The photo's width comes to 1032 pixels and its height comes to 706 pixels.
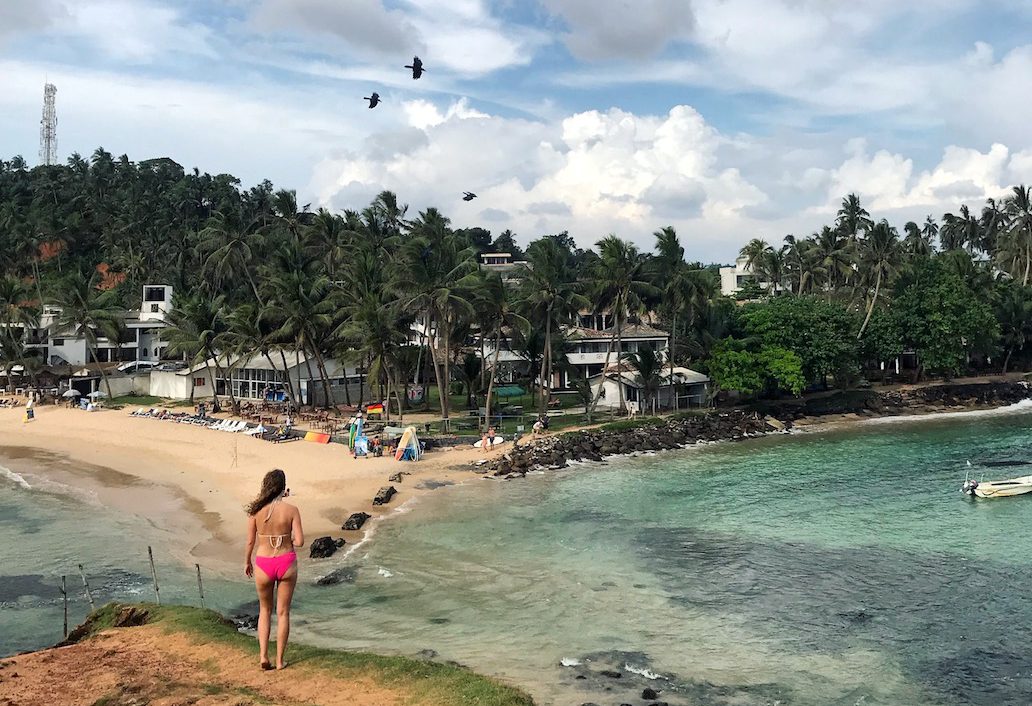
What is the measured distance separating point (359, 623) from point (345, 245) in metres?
51.6

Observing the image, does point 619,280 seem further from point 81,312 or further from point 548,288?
point 81,312

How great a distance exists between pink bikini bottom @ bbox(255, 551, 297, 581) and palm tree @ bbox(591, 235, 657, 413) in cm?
4181

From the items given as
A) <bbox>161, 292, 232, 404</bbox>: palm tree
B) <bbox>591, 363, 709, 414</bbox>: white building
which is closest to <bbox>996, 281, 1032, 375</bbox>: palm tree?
<bbox>591, 363, 709, 414</bbox>: white building

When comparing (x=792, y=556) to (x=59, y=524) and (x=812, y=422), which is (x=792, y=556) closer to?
(x=59, y=524)

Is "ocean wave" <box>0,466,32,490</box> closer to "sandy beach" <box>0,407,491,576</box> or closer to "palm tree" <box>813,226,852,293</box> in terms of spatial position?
"sandy beach" <box>0,407,491,576</box>

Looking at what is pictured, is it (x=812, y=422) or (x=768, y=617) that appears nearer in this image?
(x=768, y=617)

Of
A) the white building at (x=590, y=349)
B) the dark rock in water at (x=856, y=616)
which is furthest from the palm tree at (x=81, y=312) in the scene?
the dark rock in water at (x=856, y=616)

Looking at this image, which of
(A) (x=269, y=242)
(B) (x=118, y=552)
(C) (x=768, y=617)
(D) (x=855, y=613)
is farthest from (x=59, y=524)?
(A) (x=269, y=242)

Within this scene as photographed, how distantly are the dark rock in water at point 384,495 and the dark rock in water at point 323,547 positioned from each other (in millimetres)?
5678

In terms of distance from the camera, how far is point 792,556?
1001 inches

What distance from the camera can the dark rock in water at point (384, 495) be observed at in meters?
31.2

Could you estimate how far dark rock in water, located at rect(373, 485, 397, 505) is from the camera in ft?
102

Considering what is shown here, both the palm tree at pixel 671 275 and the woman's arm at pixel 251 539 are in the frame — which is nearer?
the woman's arm at pixel 251 539

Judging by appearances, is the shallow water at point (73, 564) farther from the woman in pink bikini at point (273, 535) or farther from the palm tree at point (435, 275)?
the palm tree at point (435, 275)
